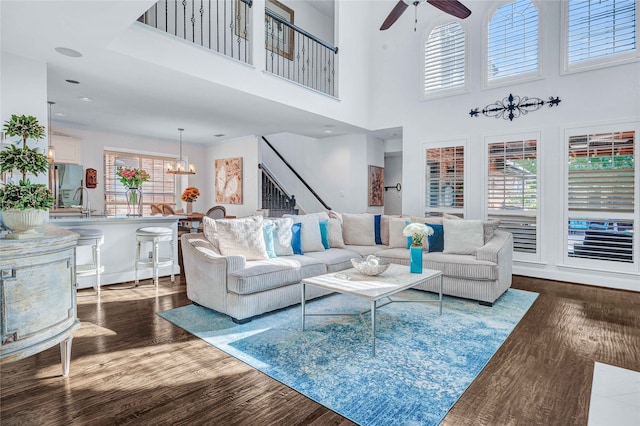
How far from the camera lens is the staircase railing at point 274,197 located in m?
8.42

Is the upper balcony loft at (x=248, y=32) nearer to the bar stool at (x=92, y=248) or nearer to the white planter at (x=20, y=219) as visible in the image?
the bar stool at (x=92, y=248)

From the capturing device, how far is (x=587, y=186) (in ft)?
15.6

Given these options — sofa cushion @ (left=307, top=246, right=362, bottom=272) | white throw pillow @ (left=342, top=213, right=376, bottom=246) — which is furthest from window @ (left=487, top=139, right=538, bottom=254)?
sofa cushion @ (left=307, top=246, right=362, bottom=272)

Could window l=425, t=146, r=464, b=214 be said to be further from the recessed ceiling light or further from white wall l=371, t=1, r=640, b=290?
the recessed ceiling light

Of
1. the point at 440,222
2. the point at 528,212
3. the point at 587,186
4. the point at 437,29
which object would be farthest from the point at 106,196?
the point at 587,186

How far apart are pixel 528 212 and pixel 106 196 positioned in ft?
27.3

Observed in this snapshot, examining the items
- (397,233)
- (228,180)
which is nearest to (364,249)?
(397,233)

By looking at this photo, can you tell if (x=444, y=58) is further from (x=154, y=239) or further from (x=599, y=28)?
(x=154, y=239)

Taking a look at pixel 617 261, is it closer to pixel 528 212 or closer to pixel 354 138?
pixel 528 212

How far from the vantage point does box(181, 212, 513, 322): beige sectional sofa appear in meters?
3.27

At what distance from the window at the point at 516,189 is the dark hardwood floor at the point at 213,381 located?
210 cm

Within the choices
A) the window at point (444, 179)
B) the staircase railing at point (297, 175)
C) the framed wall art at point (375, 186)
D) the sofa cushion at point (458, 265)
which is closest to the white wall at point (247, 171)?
the staircase railing at point (297, 175)

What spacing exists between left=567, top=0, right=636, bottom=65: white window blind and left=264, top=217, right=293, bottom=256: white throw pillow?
462cm

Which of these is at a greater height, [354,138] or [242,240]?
[354,138]
